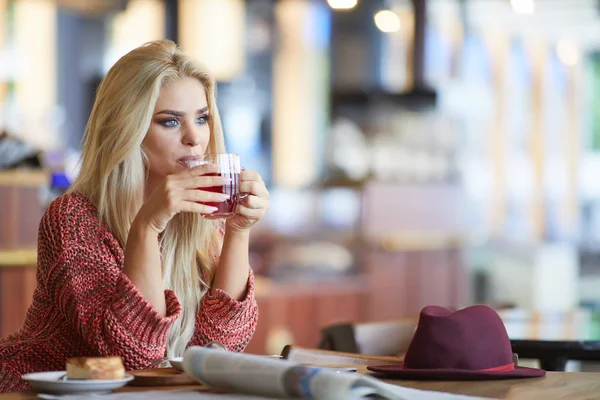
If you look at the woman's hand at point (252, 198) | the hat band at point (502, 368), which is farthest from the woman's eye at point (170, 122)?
the hat band at point (502, 368)

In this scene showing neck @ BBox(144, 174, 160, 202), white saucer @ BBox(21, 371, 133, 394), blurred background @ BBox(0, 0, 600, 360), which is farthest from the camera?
blurred background @ BBox(0, 0, 600, 360)

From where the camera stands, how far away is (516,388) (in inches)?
57.9

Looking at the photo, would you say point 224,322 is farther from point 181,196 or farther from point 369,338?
point 369,338

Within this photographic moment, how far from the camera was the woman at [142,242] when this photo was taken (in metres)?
1.82

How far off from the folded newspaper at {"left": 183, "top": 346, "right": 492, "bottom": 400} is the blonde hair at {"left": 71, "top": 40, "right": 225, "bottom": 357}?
657mm

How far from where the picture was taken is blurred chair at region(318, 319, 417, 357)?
2574 millimetres

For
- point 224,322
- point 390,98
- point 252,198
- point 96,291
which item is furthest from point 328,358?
point 390,98

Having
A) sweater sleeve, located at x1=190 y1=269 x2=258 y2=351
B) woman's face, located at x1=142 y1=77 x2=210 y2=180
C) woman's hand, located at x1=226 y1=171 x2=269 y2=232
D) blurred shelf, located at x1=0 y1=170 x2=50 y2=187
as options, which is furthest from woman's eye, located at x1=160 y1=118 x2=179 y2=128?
blurred shelf, located at x1=0 y1=170 x2=50 y2=187

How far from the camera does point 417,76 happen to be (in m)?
6.40

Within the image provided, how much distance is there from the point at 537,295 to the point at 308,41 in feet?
9.54

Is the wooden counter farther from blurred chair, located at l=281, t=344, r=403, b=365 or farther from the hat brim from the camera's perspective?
the hat brim

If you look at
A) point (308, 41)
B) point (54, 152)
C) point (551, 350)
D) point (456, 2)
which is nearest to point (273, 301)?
point (54, 152)

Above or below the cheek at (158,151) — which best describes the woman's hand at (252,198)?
below

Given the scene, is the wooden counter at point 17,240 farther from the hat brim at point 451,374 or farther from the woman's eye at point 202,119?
the hat brim at point 451,374
